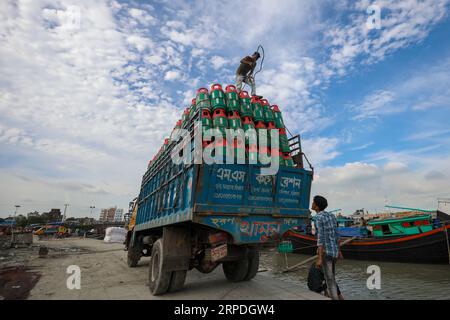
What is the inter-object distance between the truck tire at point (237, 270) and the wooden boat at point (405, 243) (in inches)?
255

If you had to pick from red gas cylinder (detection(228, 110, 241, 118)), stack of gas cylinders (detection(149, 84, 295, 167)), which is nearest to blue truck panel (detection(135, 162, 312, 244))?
stack of gas cylinders (detection(149, 84, 295, 167))

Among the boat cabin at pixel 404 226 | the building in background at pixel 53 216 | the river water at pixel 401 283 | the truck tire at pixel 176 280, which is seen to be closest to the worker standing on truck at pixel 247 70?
the truck tire at pixel 176 280

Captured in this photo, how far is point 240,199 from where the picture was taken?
4.47m

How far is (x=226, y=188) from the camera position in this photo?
14.4 ft

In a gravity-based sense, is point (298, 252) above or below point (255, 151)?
below

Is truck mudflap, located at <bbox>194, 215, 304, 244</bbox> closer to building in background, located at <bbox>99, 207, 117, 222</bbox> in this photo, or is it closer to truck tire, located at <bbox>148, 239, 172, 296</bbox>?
truck tire, located at <bbox>148, 239, 172, 296</bbox>

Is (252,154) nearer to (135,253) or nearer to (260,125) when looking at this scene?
(260,125)

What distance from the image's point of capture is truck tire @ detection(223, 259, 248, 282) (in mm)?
6195

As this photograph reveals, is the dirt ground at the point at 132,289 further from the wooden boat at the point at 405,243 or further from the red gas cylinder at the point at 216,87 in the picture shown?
the wooden boat at the point at 405,243

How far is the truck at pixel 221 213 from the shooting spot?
13.8 ft

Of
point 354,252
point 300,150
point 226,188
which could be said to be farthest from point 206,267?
point 354,252

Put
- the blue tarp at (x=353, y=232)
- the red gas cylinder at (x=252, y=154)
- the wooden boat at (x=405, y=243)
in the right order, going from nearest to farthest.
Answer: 1. the red gas cylinder at (x=252, y=154)
2. the wooden boat at (x=405, y=243)
3. the blue tarp at (x=353, y=232)

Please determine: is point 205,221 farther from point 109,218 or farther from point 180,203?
point 109,218
